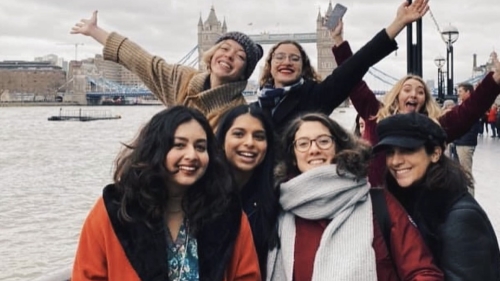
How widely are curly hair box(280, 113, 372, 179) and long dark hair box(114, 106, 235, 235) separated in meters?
0.22

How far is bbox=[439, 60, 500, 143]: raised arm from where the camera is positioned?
3.10 m

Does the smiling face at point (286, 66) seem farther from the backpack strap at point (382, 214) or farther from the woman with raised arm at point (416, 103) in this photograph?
the backpack strap at point (382, 214)

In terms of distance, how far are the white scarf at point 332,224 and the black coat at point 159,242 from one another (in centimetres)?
15

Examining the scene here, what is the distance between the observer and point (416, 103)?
11.2ft

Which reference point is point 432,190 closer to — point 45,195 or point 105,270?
point 105,270

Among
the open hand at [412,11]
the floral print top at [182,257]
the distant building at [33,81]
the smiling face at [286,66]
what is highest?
the distant building at [33,81]

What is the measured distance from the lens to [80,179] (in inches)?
756

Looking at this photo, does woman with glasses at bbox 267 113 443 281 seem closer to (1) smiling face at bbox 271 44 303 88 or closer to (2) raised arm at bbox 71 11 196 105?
(1) smiling face at bbox 271 44 303 88

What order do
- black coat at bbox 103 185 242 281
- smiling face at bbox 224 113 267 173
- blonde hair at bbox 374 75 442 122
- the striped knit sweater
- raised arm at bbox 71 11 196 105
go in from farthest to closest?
1. blonde hair at bbox 374 75 442 122
2. raised arm at bbox 71 11 196 105
3. the striped knit sweater
4. smiling face at bbox 224 113 267 173
5. black coat at bbox 103 185 242 281

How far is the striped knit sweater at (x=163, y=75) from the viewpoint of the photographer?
2.77 metres

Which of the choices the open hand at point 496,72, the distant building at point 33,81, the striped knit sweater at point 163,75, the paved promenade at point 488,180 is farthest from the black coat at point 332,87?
the distant building at point 33,81

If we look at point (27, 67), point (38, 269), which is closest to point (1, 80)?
point (27, 67)

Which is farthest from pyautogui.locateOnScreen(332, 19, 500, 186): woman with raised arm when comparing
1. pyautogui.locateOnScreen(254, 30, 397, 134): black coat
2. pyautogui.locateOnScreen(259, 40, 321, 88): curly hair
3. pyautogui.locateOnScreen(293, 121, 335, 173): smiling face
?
pyautogui.locateOnScreen(293, 121, 335, 173): smiling face

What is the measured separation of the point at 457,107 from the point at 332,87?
3.31 ft
